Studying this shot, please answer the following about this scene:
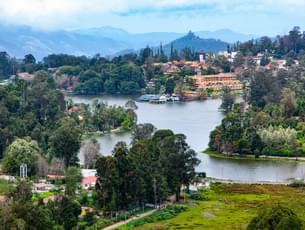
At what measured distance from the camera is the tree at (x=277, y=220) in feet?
50.2

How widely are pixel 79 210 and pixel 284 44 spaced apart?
57.0m

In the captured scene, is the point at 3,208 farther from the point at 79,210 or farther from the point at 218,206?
the point at 218,206

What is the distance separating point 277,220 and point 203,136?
2350 cm

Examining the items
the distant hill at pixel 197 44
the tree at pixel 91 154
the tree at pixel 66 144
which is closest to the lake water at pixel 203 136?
the tree at pixel 91 154

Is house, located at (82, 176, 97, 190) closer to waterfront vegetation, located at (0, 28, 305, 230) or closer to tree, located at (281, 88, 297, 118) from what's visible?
waterfront vegetation, located at (0, 28, 305, 230)

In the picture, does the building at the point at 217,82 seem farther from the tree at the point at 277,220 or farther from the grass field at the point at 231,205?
the tree at the point at 277,220

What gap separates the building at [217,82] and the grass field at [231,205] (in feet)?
111

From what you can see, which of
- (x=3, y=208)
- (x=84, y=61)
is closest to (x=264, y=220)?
(x=3, y=208)

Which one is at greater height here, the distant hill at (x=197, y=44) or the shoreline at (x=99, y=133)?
the distant hill at (x=197, y=44)

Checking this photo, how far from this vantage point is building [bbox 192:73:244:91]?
60656 millimetres

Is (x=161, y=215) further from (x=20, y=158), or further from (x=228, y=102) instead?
(x=228, y=102)

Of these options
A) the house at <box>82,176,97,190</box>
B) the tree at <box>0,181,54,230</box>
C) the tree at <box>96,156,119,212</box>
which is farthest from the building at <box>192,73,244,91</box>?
the tree at <box>0,181,54,230</box>

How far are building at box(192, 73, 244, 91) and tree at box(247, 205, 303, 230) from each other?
43556 mm

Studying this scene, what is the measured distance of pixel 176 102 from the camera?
184 ft
